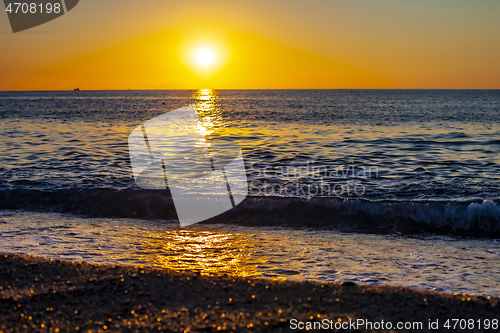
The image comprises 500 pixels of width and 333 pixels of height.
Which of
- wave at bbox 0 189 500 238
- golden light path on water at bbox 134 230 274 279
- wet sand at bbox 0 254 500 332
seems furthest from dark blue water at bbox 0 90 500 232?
wet sand at bbox 0 254 500 332

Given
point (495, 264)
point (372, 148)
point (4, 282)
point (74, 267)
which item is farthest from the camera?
point (372, 148)

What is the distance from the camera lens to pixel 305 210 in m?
9.62

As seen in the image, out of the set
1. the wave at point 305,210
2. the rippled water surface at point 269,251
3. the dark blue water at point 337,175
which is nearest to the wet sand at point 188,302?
the rippled water surface at point 269,251

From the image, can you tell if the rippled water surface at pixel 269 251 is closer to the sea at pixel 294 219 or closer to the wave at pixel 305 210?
the sea at pixel 294 219

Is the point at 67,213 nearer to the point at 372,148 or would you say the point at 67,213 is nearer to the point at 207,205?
the point at 207,205

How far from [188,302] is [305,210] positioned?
19.4 feet

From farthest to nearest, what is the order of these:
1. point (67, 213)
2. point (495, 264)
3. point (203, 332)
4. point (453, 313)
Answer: point (67, 213) < point (495, 264) < point (453, 313) < point (203, 332)

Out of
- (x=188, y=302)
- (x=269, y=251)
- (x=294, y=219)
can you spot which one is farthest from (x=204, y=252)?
(x=294, y=219)

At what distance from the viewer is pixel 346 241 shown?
747 cm

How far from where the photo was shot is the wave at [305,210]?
8758 millimetres

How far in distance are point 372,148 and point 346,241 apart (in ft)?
41.1

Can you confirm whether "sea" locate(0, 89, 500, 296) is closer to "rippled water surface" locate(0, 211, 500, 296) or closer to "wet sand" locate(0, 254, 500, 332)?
"rippled water surface" locate(0, 211, 500, 296)

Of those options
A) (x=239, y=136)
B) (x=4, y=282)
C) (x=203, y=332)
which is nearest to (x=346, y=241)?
(x=203, y=332)

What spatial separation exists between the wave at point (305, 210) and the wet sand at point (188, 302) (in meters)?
4.21
